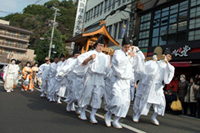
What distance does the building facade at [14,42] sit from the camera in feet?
154

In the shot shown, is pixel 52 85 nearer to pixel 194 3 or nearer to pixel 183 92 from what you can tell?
pixel 183 92

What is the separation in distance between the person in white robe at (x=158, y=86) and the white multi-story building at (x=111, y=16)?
1351 centimetres

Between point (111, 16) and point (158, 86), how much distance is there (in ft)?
65.7

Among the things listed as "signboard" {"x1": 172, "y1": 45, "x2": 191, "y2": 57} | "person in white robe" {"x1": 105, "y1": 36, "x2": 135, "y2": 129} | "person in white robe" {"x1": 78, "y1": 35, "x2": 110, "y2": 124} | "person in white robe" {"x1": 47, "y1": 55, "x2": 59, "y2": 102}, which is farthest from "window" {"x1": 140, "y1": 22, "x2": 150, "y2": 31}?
"person in white robe" {"x1": 105, "y1": 36, "x2": 135, "y2": 129}

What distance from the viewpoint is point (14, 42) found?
4953cm

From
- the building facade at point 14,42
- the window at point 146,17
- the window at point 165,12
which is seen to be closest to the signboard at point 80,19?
the window at point 146,17

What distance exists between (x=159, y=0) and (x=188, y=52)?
615cm

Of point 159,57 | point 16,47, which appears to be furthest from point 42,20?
point 159,57

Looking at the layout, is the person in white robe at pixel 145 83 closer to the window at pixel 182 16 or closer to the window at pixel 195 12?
the window at pixel 195 12

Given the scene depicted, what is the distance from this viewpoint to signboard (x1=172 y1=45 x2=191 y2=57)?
13642 millimetres

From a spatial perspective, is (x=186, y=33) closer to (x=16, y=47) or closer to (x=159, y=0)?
(x=159, y=0)

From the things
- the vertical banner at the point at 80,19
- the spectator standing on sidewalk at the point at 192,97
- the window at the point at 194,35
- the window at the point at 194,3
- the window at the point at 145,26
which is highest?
the vertical banner at the point at 80,19

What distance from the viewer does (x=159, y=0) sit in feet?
56.9

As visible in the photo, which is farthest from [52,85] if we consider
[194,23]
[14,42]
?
[14,42]
